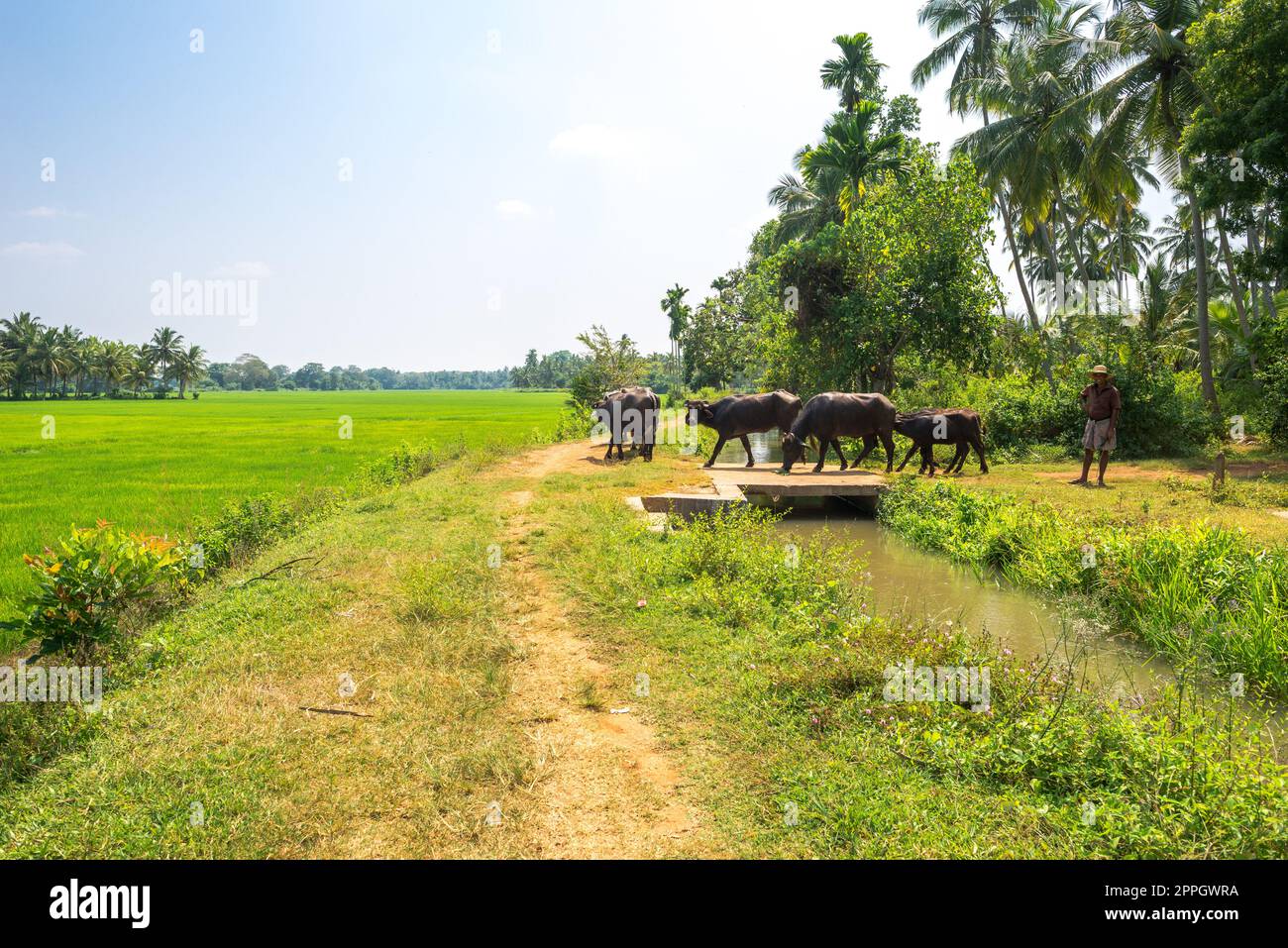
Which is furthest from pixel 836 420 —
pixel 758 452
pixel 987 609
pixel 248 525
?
pixel 248 525

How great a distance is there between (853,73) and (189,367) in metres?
88.8

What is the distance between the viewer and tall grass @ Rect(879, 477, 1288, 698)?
4578 millimetres

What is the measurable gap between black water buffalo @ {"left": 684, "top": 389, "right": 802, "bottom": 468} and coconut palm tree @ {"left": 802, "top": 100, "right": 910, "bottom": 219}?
1095cm

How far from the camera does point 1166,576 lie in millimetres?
5711

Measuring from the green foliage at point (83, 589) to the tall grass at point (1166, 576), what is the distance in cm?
717

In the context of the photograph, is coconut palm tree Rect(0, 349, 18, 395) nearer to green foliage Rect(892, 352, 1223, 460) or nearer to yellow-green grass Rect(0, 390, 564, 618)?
yellow-green grass Rect(0, 390, 564, 618)

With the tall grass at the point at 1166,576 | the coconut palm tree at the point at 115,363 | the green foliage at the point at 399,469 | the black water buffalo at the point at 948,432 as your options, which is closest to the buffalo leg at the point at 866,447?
the black water buffalo at the point at 948,432

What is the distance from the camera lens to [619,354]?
29219 millimetres

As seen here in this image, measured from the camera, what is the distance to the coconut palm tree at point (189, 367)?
3329 inches

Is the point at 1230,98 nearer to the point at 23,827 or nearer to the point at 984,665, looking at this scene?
the point at 984,665

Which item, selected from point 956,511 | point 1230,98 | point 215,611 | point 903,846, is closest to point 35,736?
point 215,611

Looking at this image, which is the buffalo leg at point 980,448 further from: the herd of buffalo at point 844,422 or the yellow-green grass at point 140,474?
the yellow-green grass at point 140,474

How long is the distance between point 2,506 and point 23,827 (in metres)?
9.14

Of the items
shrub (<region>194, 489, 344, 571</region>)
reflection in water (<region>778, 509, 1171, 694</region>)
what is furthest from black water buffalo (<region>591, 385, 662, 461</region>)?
shrub (<region>194, 489, 344, 571</region>)
